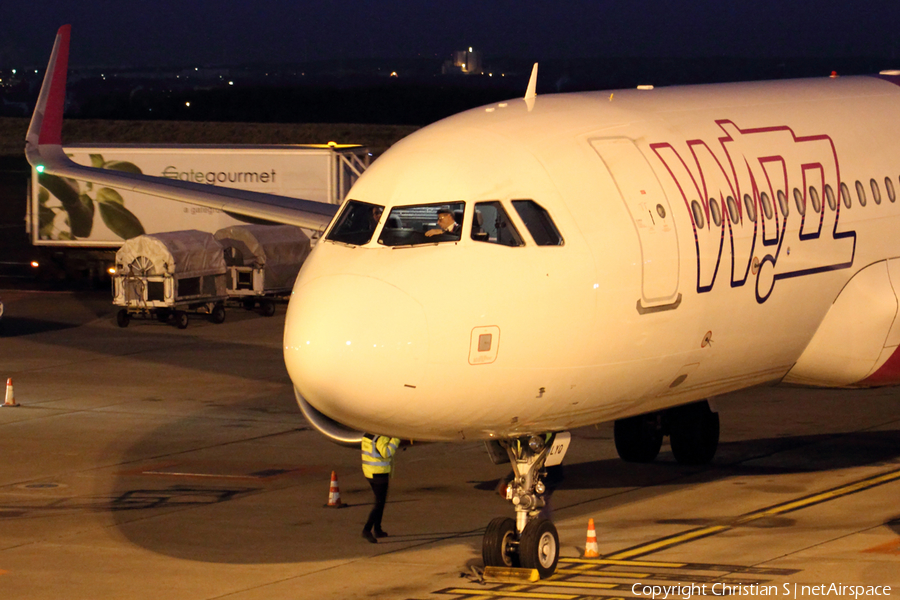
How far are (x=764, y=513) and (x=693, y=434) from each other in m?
3.14

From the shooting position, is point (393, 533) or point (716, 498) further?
point (716, 498)

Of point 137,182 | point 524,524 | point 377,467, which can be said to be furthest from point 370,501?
point 137,182

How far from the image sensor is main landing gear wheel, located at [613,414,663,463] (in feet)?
66.4

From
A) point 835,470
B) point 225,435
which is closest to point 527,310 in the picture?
point 835,470

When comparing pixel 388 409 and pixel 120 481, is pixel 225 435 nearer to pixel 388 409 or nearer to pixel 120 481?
pixel 120 481

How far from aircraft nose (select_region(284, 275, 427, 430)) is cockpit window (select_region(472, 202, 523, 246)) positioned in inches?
44.1

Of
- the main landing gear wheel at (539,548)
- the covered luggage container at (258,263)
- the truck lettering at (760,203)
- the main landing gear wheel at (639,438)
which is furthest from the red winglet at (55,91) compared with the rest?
the main landing gear wheel at (539,548)

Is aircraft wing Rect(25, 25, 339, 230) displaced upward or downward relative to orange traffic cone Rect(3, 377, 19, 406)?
upward

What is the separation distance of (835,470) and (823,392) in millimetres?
7080

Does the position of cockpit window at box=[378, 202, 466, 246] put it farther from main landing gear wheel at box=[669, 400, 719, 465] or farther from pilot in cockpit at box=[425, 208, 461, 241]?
main landing gear wheel at box=[669, 400, 719, 465]

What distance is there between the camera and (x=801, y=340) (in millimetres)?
16109

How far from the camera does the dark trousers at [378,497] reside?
15867 millimetres

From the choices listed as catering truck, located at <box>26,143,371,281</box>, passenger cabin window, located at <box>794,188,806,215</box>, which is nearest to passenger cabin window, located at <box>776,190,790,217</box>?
passenger cabin window, located at <box>794,188,806,215</box>

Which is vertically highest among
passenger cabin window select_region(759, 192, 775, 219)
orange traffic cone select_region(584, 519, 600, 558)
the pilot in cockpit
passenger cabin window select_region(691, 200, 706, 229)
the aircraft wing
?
the aircraft wing
